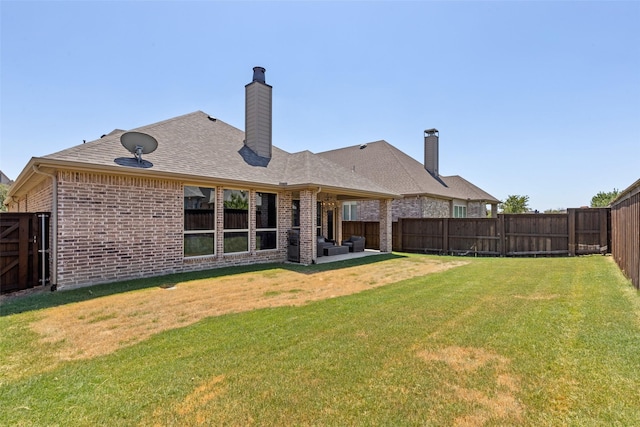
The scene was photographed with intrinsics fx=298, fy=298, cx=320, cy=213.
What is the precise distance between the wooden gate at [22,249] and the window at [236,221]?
4489 mm

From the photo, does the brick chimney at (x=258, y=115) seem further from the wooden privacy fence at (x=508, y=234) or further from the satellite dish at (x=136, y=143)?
the wooden privacy fence at (x=508, y=234)

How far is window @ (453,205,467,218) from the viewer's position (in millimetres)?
21391

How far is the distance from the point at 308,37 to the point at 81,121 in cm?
1212

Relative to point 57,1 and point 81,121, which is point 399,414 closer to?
point 57,1

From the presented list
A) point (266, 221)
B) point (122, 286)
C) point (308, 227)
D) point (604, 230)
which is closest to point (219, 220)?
point (266, 221)

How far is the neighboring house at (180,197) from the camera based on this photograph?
7133mm

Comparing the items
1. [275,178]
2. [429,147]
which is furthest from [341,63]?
[429,147]

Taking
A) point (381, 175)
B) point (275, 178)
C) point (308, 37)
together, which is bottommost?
point (275, 178)

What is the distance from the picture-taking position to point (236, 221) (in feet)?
33.5

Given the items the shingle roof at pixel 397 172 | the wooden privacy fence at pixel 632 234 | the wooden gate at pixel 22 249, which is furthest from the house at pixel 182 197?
the wooden privacy fence at pixel 632 234

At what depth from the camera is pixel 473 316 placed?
195 inches

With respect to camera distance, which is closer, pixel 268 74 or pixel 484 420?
pixel 484 420

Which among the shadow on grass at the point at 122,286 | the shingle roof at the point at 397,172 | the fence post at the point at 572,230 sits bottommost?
the shadow on grass at the point at 122,286

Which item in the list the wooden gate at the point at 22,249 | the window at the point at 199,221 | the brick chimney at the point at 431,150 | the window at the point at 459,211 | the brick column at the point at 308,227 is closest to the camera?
the wooden gate at the point at 22,249
